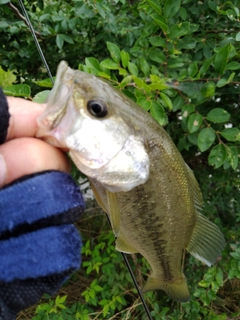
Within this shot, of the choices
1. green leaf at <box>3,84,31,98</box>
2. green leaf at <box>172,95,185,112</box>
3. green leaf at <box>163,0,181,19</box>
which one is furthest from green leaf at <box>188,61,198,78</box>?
green leaf at <box>3,84,31,98</box>

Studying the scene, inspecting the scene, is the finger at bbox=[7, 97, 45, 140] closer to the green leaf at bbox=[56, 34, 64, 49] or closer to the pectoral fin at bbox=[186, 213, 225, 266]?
→ the pectoral fin at bbox=[186, 213, 225, 266]

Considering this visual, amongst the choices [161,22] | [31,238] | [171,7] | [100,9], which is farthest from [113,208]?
[100,9]

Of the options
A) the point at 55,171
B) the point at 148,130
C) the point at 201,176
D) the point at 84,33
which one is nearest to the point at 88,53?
the point at 84,33

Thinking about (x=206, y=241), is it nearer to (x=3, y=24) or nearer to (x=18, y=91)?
(x=18, y=91)

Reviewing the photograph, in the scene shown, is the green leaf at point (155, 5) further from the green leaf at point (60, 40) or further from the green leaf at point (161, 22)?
the green leaf at point (60, 40)

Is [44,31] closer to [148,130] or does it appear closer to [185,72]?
[185,72]

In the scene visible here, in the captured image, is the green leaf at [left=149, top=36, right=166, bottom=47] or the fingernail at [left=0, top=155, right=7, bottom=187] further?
the green leaf at [left=149, top=36, right=166, bottom=47]
